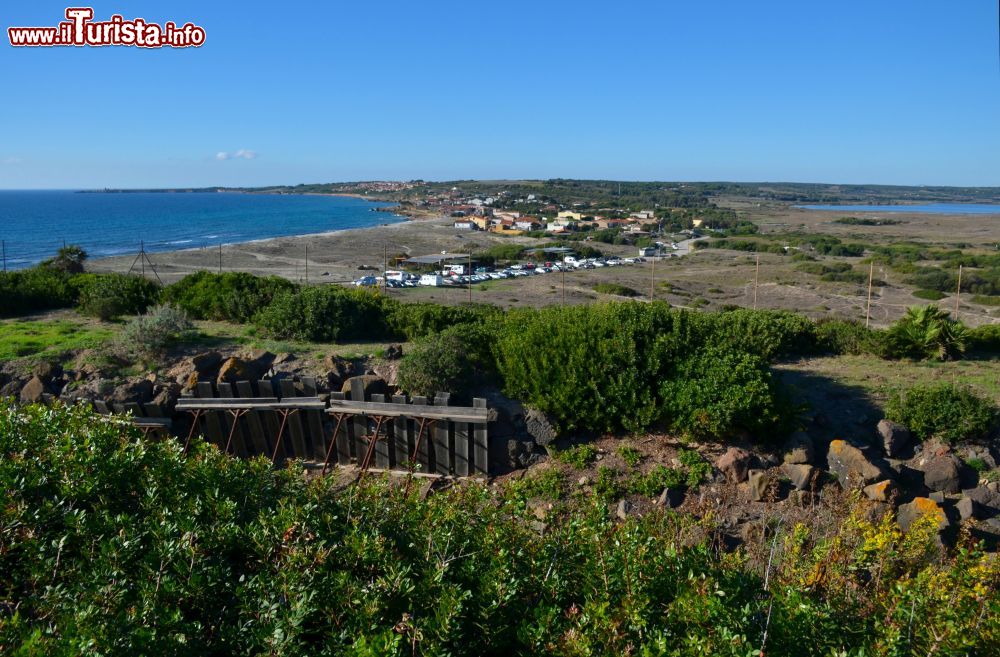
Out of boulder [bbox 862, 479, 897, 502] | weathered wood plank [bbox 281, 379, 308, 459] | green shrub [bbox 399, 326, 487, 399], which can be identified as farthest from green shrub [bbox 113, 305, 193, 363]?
boulder [bbox 862, 479, 897, 502]

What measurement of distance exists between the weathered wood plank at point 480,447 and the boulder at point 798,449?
14.4 ft

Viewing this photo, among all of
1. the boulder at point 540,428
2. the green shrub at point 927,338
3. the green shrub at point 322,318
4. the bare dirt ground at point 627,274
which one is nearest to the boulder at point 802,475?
the boulder at point 540,428

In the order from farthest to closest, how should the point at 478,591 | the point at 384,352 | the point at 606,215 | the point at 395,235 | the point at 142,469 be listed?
the point at 606,215 < the point at 395,235 < the point at 384,352 < the point at 142,469 < the point at 478,591

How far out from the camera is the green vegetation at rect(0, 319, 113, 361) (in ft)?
45.5

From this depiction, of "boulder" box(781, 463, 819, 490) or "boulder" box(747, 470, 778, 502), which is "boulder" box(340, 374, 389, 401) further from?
"boulder" box(781, 463, 819, 490)

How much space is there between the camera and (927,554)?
7.15 meters

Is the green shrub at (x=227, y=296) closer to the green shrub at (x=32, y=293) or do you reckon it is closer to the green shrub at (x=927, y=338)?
the green shrub at (x=32, y=293)

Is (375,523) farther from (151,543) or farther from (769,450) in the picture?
(769,450)

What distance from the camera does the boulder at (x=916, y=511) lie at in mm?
8484

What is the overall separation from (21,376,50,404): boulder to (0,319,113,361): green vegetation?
6.05 feet

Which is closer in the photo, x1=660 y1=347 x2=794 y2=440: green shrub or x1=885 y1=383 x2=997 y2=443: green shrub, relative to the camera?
x1=660 y1=347 x2=794 y2=440: green shrub

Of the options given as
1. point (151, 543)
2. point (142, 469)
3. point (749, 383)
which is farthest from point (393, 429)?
point (151, 543)

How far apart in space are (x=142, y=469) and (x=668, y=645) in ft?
11.7

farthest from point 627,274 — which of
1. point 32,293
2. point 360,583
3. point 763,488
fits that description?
point 360,583
